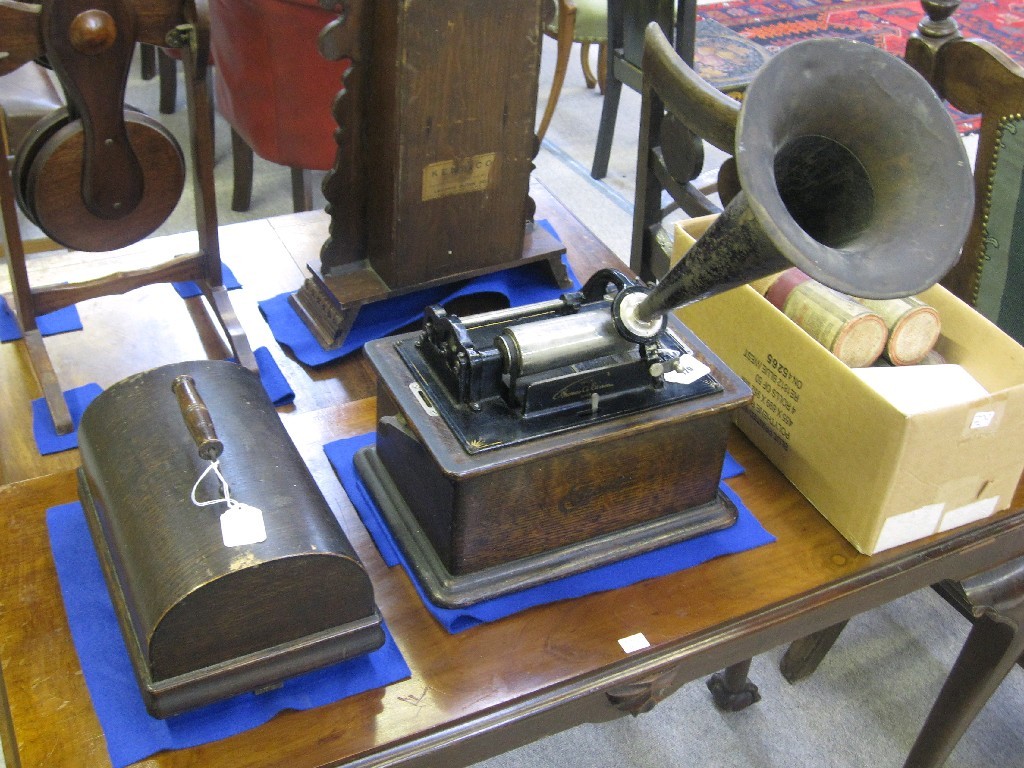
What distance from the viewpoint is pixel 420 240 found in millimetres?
1604

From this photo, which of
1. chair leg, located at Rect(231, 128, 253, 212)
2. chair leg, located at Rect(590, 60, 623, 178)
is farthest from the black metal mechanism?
chair leg, located at Rect(590, 60, 623, 178)

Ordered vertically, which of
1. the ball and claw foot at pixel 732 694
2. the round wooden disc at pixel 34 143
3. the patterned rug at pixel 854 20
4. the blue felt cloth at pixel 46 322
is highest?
the round wooden disc at pixel 34 143

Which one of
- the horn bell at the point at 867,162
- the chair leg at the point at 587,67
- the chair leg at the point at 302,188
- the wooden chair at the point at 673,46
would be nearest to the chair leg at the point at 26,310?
the horn bell at the point at 867,162

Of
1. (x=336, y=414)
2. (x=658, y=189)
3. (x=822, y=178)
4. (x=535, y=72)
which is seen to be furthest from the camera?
(x=658, y=189)

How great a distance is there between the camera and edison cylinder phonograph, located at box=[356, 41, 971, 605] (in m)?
0.97

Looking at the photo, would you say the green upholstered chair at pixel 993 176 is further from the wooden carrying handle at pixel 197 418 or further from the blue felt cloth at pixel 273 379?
the wooden carrying handle at pixel 197 418

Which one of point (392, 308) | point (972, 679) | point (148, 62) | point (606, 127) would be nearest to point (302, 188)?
point (606, 127)

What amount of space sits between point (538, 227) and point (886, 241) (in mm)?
869

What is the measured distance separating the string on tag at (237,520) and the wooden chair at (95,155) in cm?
54

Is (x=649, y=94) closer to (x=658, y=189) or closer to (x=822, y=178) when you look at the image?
(x=658, y=189)

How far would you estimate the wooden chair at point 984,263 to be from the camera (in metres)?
1.42

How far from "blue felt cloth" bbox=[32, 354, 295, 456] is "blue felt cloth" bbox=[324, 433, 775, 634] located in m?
0.17

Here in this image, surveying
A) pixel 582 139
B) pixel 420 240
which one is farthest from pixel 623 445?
pixel 582 139

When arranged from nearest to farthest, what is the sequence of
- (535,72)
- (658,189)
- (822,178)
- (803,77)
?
(803,77) → (822,178) → (535,72) → (658,189)
